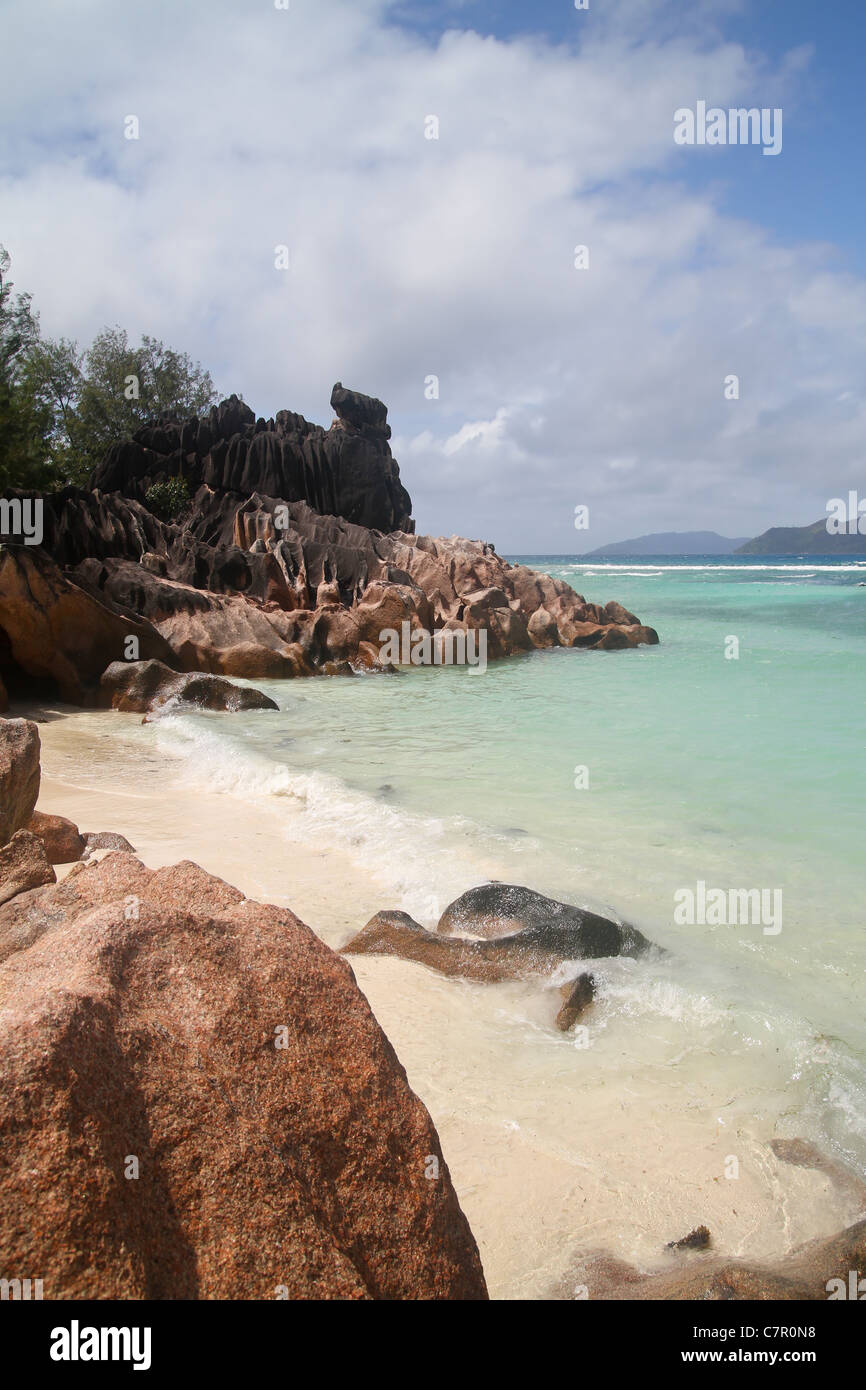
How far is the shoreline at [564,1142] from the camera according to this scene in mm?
3094

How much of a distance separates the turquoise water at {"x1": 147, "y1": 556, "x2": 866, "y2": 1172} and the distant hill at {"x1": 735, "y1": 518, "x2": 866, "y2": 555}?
157 meters

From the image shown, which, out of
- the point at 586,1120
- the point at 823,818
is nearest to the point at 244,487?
the point at 823,818

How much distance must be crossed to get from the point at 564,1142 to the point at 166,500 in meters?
41.6

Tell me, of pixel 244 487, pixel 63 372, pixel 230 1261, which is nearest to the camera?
pixel 230 1261

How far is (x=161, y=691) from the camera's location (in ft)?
51.0

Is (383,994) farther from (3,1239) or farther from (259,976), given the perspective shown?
(3,1239)

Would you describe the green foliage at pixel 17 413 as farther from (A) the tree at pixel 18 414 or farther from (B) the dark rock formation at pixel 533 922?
(B) the dark rock formation at pixel 533 922

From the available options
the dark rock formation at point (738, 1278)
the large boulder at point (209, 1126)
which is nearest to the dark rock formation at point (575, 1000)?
the dark rock formation at point (738, 1278)

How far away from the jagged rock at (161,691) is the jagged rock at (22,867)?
10670mm

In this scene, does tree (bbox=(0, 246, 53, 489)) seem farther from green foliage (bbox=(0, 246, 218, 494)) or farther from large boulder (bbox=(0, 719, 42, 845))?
large boulder (bbox=(0, 719, 42, 845))

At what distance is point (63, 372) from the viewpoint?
48.9m

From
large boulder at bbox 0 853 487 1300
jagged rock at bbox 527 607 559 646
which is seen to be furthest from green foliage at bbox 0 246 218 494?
large boulder at bbox 0 853 487 1300

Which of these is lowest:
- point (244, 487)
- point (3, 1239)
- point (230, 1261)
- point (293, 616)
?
point (230, 1261)
